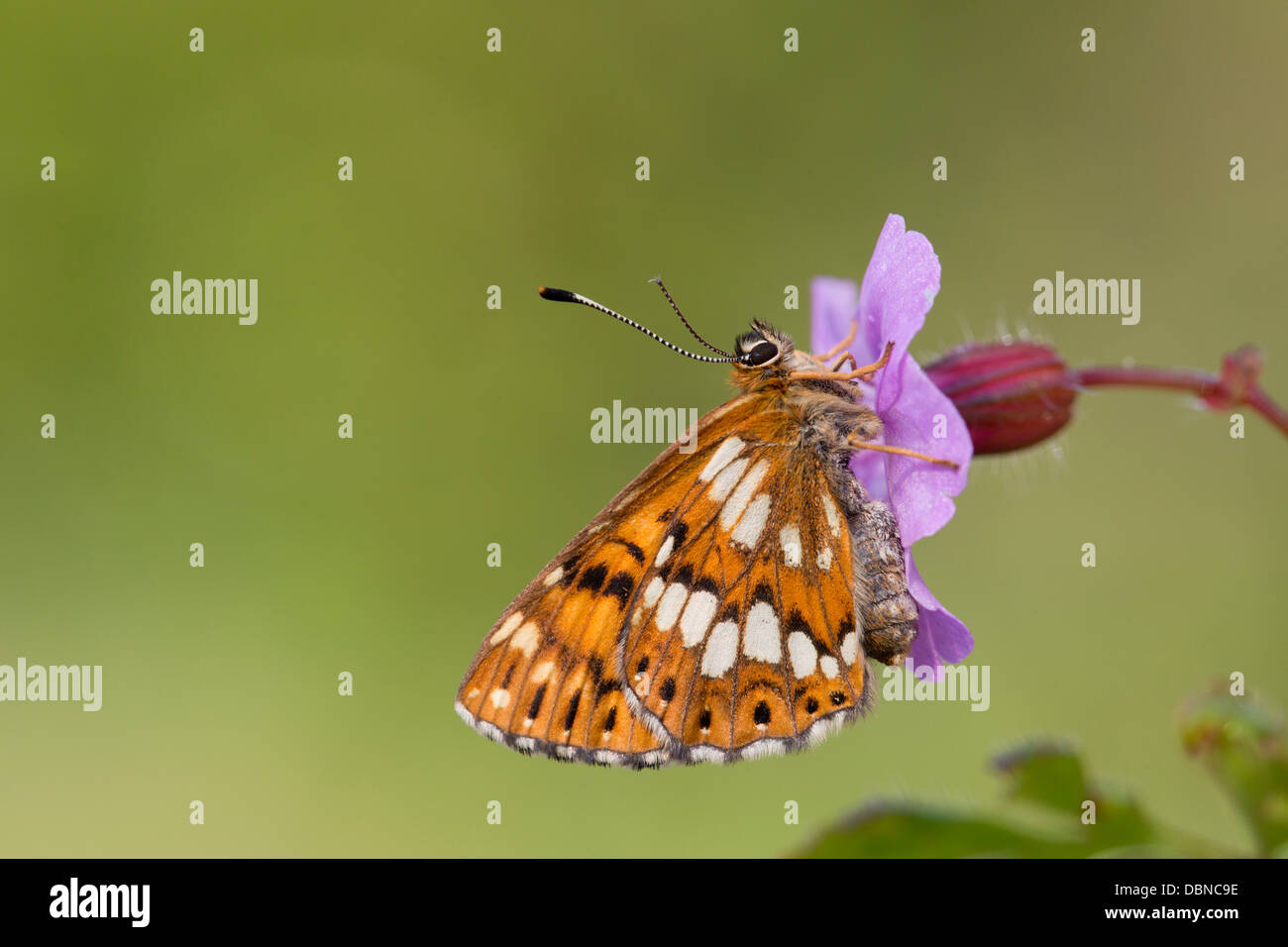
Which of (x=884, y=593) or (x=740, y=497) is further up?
(x=740, y=497)

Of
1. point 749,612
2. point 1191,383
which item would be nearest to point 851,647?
point 749,612

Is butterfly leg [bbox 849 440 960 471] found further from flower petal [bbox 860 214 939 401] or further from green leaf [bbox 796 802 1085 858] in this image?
green leaf [bbox 796 802 1085 858]

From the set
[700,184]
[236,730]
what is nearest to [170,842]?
[236,730]

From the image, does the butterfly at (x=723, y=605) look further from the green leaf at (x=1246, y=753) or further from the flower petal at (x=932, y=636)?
the green leaf at (x=1246, y=753)

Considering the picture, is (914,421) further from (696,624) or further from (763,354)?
(696,624)

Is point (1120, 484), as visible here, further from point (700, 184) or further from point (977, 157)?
point (700, 184)

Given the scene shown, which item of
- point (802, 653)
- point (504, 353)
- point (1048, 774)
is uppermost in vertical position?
point (504, 353)

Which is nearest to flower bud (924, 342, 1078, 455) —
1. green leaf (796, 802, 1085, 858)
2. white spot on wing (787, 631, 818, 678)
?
white spot on wing (787, 631, 818, 678)
